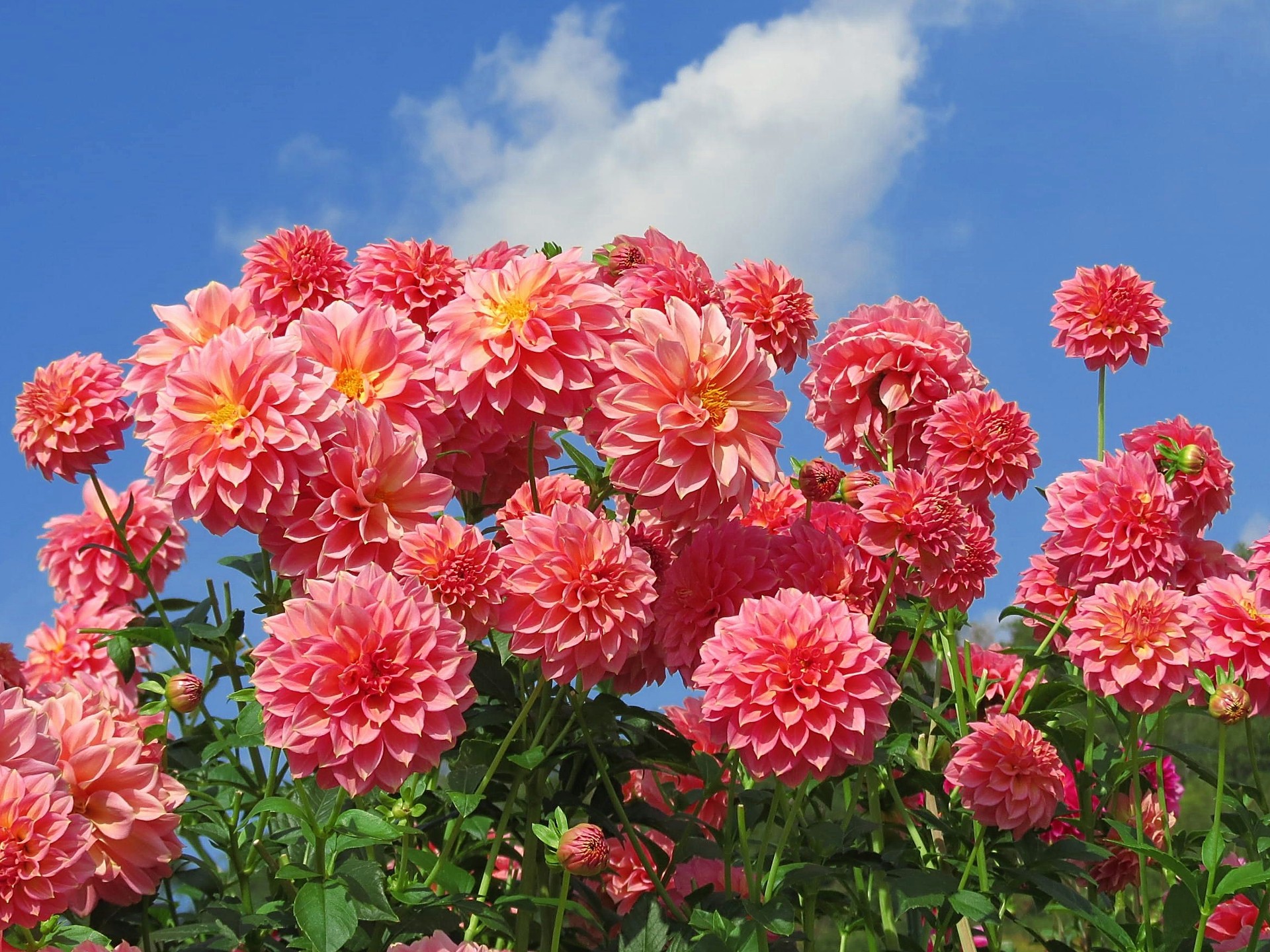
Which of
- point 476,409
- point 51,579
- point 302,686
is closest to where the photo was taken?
point 302,686

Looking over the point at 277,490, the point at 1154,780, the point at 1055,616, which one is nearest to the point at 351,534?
the point at 277,490

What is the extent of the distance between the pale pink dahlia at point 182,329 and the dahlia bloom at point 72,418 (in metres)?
0.67

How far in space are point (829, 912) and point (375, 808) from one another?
3.72 feet

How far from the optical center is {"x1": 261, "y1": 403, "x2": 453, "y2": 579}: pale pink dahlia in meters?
2.33

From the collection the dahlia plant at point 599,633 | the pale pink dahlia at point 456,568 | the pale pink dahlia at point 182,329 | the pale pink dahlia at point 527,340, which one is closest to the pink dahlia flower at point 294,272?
the dahlia plant at point 599,633

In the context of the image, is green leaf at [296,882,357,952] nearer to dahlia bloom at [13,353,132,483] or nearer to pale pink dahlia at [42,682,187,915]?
pale pink dahlia at [42,682,187,915]

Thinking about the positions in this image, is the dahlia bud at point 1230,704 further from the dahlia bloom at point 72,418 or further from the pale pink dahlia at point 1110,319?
the dahlia bloom at point 72,418

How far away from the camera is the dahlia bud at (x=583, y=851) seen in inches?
88.9

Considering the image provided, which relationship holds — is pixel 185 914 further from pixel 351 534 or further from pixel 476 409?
pixel 476 409

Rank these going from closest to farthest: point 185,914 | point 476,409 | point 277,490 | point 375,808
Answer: point 277,490 → point 476,409 → point 375,808 → point 185,914

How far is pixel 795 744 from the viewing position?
2242mm

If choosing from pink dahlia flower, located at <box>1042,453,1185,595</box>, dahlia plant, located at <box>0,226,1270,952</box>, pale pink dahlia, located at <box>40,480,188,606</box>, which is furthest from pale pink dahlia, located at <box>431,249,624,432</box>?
pale pink dahlia, located at <box>40,480,188,606</box>

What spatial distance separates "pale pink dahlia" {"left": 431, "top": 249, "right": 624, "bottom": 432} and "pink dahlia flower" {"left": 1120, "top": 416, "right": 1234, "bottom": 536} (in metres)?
1.62

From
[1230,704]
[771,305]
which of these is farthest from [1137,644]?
[771,305]
